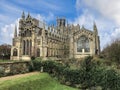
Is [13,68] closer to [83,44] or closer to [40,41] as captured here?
[40,41]

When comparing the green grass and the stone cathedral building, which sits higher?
the stone cathedral building

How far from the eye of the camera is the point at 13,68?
3319cm

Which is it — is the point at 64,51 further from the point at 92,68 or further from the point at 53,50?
the point at 92,68

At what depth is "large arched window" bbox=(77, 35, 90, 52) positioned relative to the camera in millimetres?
74125

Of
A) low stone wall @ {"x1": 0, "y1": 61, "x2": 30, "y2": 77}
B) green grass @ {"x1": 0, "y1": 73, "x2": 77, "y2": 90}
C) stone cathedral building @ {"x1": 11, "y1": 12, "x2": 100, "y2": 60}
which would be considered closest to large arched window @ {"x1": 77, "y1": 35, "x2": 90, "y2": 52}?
stone cathedral building @ {"x1": 11, "y1": 12, "x2": 100, "y2": 60}

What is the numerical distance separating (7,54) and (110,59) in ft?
157

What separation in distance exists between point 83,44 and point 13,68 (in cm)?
4512

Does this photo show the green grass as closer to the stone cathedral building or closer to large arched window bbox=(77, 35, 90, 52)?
the stone cathedral building

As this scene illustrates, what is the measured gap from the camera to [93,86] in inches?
1158

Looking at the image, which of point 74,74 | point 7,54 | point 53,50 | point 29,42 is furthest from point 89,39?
point 74,74

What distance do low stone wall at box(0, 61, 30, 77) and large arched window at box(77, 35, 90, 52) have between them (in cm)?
3920

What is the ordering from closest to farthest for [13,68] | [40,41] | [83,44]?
[13,68], [40,41], [83,44]

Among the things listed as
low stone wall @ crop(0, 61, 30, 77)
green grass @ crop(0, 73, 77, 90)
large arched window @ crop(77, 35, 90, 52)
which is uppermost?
large arched window @ crop(77, 35, 90, 52)

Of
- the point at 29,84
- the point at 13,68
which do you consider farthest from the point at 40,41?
the point at 29,84
